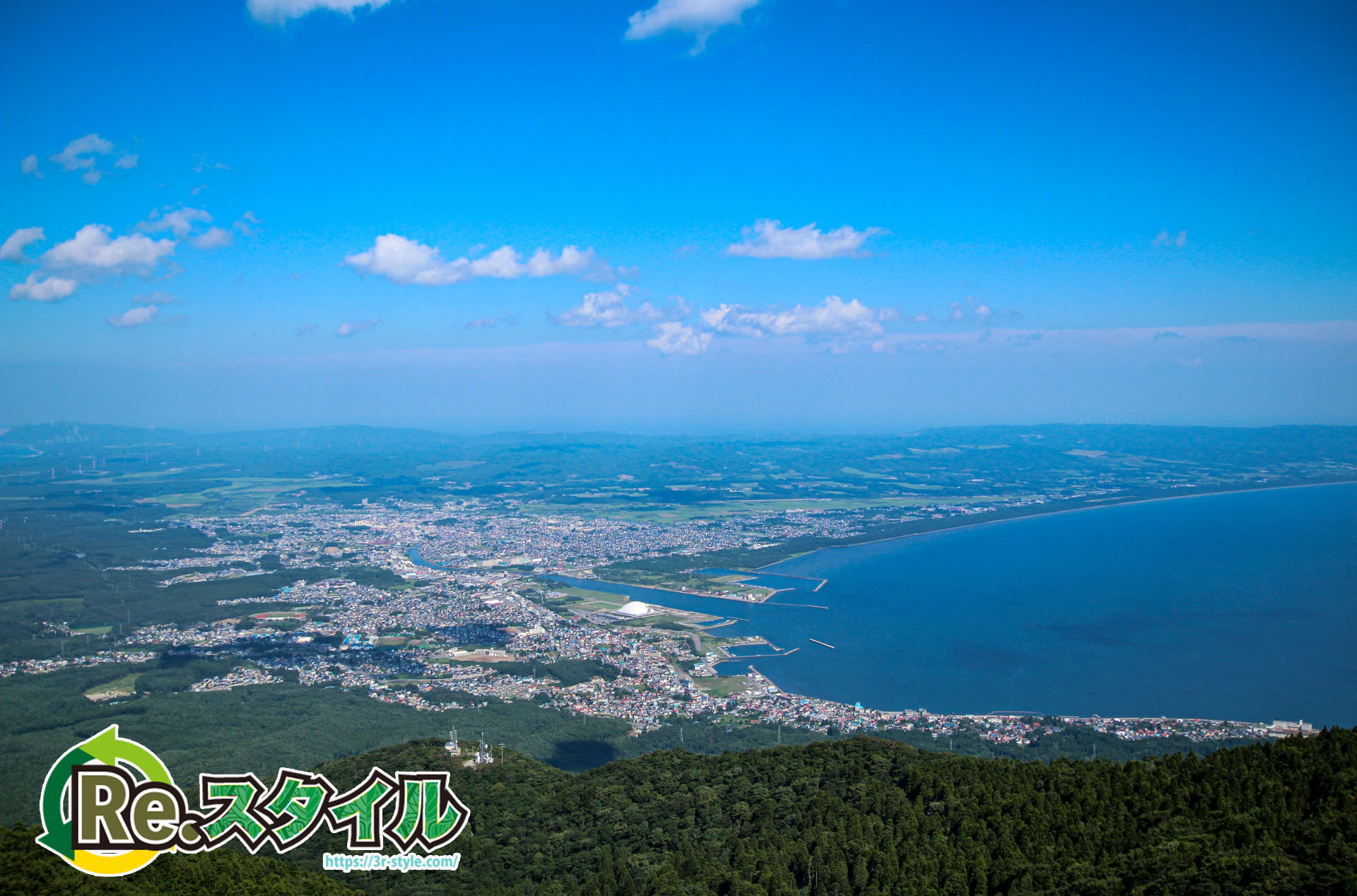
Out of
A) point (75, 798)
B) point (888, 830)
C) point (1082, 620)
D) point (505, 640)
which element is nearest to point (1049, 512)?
point (1082, 620)

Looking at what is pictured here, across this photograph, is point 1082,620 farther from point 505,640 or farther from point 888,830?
point 888,830

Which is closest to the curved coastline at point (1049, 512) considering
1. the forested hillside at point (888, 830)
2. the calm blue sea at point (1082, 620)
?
the calm blue sea at point (1082, 620)

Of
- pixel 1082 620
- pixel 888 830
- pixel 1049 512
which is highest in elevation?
pixel 888 830

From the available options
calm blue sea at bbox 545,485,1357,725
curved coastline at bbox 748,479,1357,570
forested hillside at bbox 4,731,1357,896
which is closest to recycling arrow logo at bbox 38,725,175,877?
forested hillside at bbox 4,731,1357,896

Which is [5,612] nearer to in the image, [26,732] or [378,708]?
[26,732]

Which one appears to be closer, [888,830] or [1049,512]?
[888,830]

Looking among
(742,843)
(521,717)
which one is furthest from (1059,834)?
(521,717)

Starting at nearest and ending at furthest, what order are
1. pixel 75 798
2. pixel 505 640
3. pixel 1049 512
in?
1. pixel 75 798
2. pixel 505 640
3. pixel 1049 512
